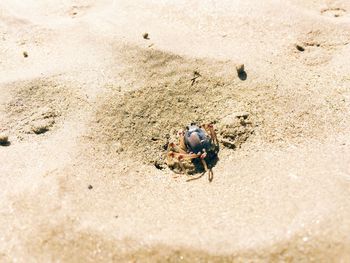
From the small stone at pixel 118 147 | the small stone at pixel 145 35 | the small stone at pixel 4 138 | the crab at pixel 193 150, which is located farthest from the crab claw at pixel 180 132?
the small stone at pixel 4 138

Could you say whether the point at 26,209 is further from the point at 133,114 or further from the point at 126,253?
the point at 133,114

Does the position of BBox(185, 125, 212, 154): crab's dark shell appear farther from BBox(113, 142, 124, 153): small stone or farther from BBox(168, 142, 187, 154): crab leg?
BBox(113, 142, 124, 153): small stone

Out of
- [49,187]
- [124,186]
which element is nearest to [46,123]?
[49,187]

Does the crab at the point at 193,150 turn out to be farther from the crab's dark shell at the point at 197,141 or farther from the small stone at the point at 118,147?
the small stone at the point at 118,147

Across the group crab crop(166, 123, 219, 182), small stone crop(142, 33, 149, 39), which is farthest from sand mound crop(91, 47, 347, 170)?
small stone crop(142, 33, 149, 39)

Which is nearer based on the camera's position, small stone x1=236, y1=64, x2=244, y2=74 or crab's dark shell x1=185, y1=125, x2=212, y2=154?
crab's dark shell x1=185, y1=125, x2=212, y2=154

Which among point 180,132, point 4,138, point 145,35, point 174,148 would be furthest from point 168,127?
point 4,138

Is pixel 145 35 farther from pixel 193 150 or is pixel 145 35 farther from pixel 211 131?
pixel 193 150
